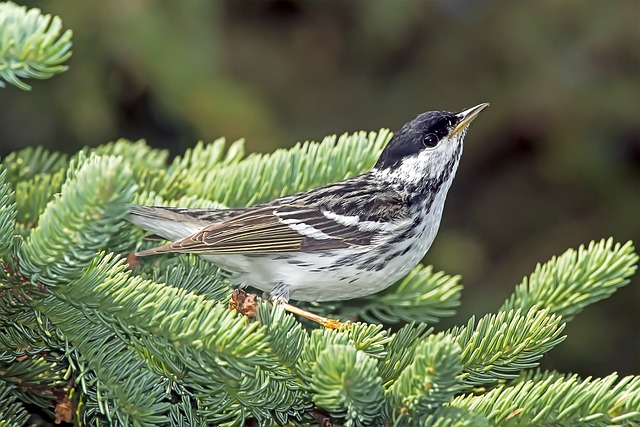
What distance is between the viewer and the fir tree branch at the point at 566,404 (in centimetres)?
203

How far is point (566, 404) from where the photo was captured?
6.79ft

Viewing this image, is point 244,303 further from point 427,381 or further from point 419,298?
point 419,298

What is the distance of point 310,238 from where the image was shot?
3.53 m

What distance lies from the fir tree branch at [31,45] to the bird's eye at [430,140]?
6.96 ft

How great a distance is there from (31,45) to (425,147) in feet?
7.26

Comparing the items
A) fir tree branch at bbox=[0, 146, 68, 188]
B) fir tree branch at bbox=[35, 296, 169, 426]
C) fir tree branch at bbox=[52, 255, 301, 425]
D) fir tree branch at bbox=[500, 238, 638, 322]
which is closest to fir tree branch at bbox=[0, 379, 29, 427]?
fir tree branch at bbox=[35, 296, 169, 426]

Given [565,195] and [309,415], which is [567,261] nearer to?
[309,415]

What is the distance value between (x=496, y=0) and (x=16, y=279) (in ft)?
13.0

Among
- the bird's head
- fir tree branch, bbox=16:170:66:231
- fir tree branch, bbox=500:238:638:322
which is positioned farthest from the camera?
the bird's head

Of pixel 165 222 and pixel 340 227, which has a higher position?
pixel 340 227

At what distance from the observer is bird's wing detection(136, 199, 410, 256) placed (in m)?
3.33

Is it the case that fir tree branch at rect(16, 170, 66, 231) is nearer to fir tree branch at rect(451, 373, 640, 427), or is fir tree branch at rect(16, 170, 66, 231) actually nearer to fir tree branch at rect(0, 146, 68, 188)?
fir tree branch at rect(0, 146, 68, 188)

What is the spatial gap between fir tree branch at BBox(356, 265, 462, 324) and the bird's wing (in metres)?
0.27

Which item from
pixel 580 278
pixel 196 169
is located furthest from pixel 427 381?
pixel 196 169
